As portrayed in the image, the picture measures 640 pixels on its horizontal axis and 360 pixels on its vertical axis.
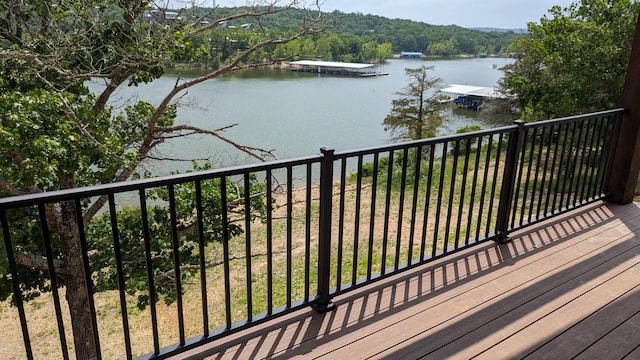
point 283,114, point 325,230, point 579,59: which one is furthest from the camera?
point 283,114

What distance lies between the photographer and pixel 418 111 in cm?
1783

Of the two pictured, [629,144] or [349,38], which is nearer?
[629,144]

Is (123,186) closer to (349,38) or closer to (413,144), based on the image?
(413,144)

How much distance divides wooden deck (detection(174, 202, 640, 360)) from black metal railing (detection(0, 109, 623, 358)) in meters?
0.09

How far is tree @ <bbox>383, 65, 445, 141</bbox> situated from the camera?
17438 millimetres

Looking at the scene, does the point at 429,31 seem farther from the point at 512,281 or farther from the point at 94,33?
the point at 512,281

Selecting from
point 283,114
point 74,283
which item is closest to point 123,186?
point 74,283

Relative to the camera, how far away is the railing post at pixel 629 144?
3.05 meters

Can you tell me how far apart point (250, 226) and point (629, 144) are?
9.25ft

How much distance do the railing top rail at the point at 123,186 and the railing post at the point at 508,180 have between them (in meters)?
1.32

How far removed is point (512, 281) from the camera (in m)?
2.26

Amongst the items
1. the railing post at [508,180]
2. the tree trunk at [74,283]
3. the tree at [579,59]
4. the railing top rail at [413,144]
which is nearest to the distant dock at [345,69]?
the tree at [579,59]

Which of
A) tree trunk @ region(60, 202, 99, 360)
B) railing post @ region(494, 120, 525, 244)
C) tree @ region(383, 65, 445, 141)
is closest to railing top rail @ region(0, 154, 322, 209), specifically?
railing post @ region(494, 120, 525, 244)

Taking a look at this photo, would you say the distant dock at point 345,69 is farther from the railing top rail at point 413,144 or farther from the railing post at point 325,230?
the railing post at point 325,230
